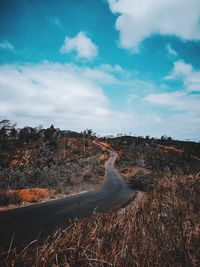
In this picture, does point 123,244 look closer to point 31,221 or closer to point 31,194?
point 31,221

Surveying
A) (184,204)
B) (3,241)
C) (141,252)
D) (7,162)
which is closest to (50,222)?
(3,241)

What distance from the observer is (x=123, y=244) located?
8.54 ft

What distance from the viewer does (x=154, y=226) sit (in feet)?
10.8

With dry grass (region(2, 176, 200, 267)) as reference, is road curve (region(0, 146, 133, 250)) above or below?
below

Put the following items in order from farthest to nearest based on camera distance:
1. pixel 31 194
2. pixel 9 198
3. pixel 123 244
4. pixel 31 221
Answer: pixel 31 194, pixel 9 198, pixel 31 221, pixel 123 244

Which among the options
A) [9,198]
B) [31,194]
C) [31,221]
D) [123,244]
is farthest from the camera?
[31,194]

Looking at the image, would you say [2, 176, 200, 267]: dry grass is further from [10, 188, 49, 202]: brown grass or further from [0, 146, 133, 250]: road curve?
[10, 188, 49, 202]: brown grass

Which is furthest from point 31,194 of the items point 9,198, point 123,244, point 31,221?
point 123,244

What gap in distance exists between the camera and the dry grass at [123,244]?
2.17 m

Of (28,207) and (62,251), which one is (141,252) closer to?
(62,251)

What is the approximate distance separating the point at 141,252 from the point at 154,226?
2.72ft

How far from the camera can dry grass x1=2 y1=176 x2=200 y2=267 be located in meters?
2.17

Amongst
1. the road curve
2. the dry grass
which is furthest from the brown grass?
the dry grass

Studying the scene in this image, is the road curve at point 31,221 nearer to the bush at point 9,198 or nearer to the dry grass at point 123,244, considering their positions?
the bush at point 9,198
